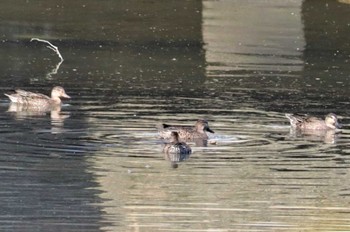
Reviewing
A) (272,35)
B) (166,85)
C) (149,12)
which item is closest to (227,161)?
(166,85)

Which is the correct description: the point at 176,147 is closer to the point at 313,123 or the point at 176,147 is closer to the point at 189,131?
the point at 189,131

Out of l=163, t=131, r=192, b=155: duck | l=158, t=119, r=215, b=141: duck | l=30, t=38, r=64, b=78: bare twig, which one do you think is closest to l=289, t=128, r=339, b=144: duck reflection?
l=158, t=119, r=215, b=141: duck

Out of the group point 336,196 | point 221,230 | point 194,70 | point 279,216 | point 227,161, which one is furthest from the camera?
point 194,70

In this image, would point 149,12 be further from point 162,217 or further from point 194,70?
point 162,217

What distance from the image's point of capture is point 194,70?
23.7m

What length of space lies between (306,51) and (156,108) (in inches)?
338

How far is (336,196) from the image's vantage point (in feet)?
42.5

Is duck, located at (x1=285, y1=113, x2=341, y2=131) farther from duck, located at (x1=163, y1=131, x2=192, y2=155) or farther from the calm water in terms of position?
duck, located at (x1=163, y1=131, x2=192, y2=155)

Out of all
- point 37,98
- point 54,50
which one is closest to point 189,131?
point 37,98

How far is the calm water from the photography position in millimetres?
12148

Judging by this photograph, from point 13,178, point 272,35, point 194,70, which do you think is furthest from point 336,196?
point 272,35

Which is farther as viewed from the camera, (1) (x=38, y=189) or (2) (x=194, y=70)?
(2) (x=194, y=70)

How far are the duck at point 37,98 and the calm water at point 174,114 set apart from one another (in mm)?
193

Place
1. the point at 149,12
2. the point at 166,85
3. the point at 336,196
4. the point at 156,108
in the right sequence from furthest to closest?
the point at 149,12 → the point at 166,85 → the point at 156,108 → the point at 336,196
